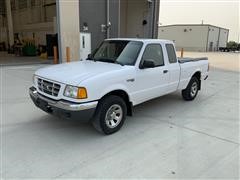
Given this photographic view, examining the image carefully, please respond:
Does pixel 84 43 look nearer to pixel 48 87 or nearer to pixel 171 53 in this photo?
pixel 171 53

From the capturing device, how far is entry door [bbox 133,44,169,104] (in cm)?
443

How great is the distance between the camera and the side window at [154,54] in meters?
4.67

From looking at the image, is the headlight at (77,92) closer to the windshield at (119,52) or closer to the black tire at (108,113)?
the black tire at (108,113)

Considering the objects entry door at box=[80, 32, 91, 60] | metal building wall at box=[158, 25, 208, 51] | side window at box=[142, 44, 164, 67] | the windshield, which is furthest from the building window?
metal building wall at box=[158, 25, 208, 51]

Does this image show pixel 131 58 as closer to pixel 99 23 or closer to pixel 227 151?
pixel 227 151

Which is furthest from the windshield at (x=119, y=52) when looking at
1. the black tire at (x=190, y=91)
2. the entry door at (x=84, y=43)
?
the entry door at (x=84, y=43)

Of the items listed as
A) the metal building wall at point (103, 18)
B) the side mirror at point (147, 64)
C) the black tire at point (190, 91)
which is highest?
the metal building wall at point (103, 18)

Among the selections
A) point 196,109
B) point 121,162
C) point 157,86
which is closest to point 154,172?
point 121,162

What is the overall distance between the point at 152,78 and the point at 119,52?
0.89 m

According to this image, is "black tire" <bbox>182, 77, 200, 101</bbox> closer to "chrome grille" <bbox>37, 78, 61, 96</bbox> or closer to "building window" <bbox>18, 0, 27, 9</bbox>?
"chrome grille" <bbox>37, 78, 61, 96</bbox>

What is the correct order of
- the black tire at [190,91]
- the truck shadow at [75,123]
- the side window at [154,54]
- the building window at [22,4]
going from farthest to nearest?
the building window at [22,4]
the black tire at [190,91]
the side window at [154,54]
the truck shadow at [75,123]

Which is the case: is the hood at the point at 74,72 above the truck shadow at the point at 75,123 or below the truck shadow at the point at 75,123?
above

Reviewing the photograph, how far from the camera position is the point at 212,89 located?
8023mm

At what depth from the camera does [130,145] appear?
3727 millimetres
